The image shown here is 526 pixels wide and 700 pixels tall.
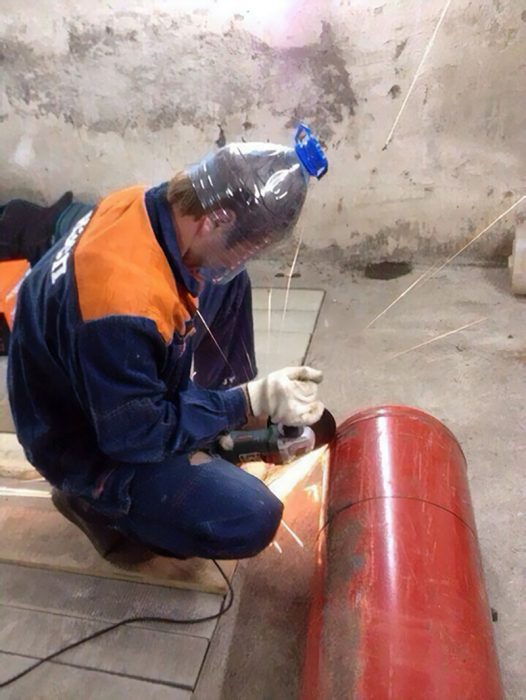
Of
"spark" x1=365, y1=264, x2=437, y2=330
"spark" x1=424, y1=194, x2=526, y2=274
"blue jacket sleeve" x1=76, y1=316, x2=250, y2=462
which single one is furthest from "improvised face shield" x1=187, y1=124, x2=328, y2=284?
"spark" x1=424, y1=194, x2=526, y2=274

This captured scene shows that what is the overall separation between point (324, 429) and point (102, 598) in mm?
747

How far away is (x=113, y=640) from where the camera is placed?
61.9 inches

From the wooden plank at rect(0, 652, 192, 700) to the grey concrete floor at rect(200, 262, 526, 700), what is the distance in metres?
0.13

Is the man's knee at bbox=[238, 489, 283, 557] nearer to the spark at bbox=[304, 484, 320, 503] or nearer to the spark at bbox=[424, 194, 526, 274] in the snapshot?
the spark at bbox=[304, 484, 320, 503]

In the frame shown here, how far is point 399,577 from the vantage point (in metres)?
1.20

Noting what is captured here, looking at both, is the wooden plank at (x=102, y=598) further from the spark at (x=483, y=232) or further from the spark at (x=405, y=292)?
the spark at (x=483, y=232)

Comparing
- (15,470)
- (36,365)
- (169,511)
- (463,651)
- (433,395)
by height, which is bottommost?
(15,470)

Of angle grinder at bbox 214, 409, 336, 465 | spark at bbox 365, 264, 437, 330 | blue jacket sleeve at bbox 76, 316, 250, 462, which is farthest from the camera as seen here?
spark at bbox 365, 264, 437, 330

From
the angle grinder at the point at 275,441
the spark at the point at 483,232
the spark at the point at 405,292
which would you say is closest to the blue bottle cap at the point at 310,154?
the angle grinder at the point at 275,441

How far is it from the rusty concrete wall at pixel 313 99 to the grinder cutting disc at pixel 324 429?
168cm

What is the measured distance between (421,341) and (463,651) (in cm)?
160

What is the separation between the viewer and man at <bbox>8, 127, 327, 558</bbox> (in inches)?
49.1

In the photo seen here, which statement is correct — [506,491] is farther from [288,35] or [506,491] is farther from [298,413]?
[288,35]

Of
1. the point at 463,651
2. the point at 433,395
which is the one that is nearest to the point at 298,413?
the point at 463,651
